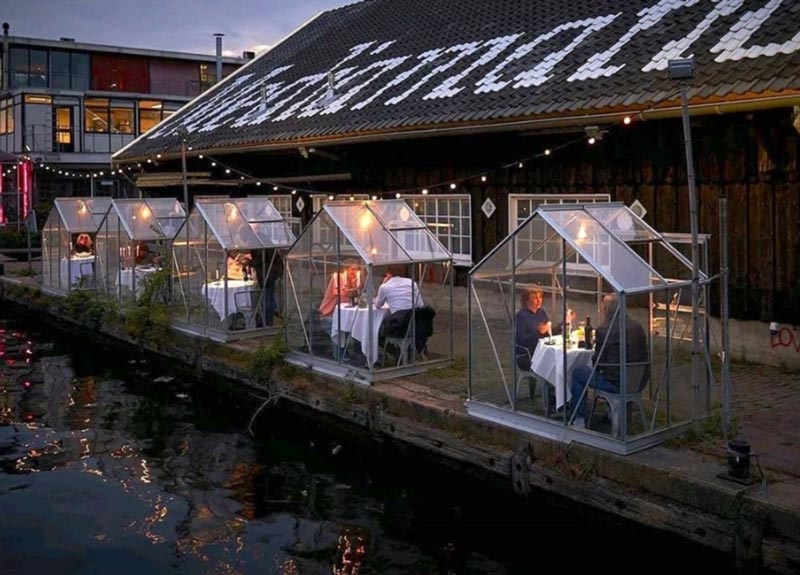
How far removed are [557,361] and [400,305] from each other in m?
3.16

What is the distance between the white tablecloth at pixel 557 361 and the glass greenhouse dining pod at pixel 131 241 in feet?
32.5

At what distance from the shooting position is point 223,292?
13.9m

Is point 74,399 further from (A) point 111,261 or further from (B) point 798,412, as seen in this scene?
(B) point 798,412

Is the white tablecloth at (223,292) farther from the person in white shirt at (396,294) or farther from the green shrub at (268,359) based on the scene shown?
the person in white shirt at (396,294)

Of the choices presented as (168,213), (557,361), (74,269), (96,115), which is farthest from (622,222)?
(96,115)

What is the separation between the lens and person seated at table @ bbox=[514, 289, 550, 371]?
8922mm

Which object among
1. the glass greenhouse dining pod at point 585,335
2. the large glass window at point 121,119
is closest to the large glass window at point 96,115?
the large glass window at point 121,119

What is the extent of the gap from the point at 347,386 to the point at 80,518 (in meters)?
3.48

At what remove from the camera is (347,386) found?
10977mm

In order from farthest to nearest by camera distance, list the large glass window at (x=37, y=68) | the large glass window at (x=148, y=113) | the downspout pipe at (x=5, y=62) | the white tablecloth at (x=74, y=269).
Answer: the large glass window at (x=148, y=113), the large glass window at (x=37, y=68), the downspout pipe at (x=5, y=62), the white tablecloth at (x=74, y=269)

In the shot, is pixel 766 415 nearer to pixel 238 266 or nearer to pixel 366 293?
pixel 366 293

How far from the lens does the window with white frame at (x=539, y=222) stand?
28.6 ft

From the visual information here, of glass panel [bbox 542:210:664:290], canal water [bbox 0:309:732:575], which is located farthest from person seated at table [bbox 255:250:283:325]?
glass panel [bbox 542:210:664:290]

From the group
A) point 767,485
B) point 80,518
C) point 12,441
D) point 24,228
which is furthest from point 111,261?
point 24,228
